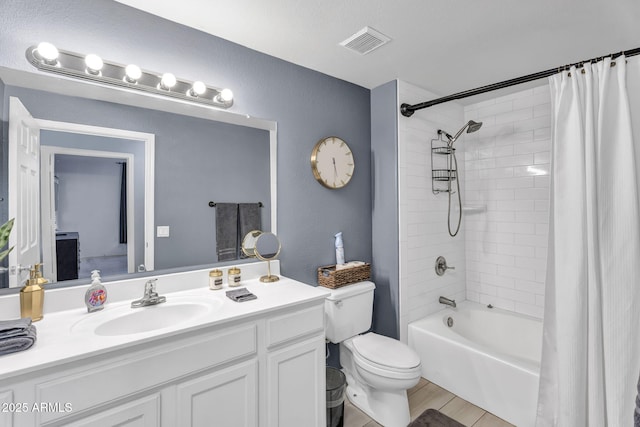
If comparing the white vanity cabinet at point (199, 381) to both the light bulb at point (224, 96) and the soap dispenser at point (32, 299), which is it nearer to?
the soap dispenser at point (32, 299)

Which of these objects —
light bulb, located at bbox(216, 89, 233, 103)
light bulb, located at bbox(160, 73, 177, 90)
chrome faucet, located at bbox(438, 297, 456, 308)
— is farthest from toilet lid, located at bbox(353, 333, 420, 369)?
light bulb, located at bbox(160, 73, 177, 90)

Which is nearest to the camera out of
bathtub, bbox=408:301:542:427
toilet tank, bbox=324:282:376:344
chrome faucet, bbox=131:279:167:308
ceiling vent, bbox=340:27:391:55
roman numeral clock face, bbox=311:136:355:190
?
chrome faucet, bbox=131:279:167:308

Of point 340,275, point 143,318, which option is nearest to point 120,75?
point 143,318

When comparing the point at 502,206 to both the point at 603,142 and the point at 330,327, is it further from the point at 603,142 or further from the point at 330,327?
the point at 330,327

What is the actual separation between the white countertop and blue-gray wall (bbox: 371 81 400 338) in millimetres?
983

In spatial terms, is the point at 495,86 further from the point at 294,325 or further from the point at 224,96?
the point at 294,325

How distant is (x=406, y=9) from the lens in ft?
5.15

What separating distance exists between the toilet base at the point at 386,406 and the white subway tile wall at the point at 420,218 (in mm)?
578

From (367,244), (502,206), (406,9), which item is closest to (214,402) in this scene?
(367,244)

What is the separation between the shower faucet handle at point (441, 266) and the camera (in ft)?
9.08

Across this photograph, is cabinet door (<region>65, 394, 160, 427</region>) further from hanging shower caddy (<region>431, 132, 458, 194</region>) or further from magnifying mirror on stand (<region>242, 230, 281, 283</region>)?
hanging shower caddy (<region>431, 132, 458, 194</region>)

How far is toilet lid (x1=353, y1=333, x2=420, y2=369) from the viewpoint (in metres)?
1.84

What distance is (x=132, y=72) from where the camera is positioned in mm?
1461

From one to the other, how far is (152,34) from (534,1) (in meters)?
1.95
